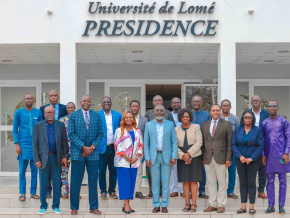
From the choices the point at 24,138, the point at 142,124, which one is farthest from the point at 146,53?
the point at 24,138

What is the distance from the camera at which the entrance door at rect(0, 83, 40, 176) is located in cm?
1141

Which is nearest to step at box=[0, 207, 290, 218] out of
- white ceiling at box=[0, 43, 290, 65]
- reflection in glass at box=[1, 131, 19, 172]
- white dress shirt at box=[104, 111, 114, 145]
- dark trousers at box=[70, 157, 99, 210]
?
dark trousers at box=[70, 157, 99, 210]

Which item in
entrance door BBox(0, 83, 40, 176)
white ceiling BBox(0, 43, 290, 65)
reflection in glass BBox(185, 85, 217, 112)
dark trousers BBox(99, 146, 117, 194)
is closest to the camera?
dark trousers BBox(99, 146, 117, 194)

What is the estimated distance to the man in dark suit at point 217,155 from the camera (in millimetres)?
6992

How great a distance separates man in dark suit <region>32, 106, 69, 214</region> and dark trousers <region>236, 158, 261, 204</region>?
2.84 meters

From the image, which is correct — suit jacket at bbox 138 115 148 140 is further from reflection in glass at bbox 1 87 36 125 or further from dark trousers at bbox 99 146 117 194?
reflection in glass at bbox 1 87 36 125

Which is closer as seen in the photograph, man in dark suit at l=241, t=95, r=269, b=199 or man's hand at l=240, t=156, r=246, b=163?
man's hand at l=240, t=156, r=246, b=163

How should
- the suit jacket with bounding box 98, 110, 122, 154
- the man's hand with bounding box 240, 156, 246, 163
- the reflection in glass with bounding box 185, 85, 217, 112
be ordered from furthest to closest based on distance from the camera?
the reflection in glass with bounding box 185, 85, 217, 112 < the suit jacket with bounding box 98, 110, 122, 154 < the man's hand with bounding box 240, 156, 246, 163

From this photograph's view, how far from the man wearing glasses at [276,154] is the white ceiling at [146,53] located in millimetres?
2495

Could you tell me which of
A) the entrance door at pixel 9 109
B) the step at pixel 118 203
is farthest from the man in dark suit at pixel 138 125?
the entrance door at pixel 9 109

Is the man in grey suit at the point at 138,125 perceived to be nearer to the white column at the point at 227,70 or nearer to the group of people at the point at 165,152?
the group of people at the point at 165,152

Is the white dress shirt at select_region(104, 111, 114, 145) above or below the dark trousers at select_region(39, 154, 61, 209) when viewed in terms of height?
above

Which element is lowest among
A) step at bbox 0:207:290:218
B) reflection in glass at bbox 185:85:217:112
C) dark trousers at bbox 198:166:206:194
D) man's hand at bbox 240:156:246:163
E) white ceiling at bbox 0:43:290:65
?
step at bbox 0:207:290:218

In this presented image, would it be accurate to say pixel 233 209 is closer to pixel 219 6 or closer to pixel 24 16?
pixel 219 6
